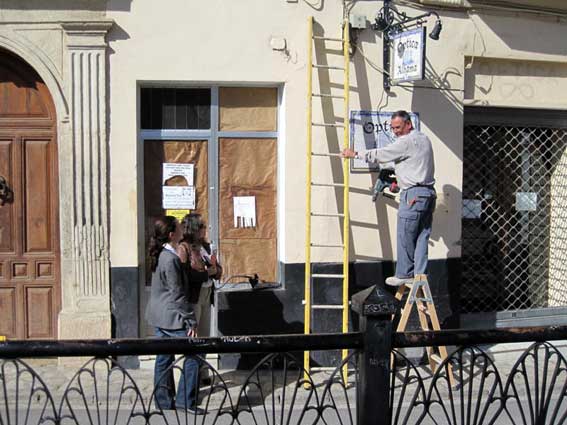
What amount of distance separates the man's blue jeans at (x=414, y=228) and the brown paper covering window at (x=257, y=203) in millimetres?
1389

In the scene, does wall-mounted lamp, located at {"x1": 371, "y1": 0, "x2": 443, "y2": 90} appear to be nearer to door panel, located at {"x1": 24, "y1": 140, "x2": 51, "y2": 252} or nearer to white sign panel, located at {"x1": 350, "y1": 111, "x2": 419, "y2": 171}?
white sign panel, located at {"x1": 350, "y1": 111, "x2": 419, "y2": 171}

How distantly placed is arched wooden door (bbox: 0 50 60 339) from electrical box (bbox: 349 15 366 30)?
3.07 metres

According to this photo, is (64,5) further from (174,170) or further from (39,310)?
(39,310)

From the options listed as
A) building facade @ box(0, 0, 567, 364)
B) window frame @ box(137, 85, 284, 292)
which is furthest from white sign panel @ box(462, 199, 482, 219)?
window frame @ box(137, 85, 284, 292)

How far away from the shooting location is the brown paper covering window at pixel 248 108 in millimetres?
6316

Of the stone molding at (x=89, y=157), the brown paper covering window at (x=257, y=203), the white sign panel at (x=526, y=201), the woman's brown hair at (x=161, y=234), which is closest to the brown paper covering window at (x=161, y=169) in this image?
the brown paper covering window at (x=257, y=203)

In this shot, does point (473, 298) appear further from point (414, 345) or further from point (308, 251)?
point (414, 345)

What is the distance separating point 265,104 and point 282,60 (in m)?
0.49

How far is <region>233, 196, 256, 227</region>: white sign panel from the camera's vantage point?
251 inches

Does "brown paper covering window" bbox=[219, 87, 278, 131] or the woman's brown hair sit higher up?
"brown paper covering window" bbox=[219, 87, 278, 131]

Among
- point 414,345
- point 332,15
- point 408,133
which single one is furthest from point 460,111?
point 414,345

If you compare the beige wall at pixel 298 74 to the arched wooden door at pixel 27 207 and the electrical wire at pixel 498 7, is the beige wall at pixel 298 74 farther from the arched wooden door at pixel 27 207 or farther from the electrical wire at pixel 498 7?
the arched wooden door at pixel 27 207

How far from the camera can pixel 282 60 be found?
614 cm

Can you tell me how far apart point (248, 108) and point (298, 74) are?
618 millimetres
